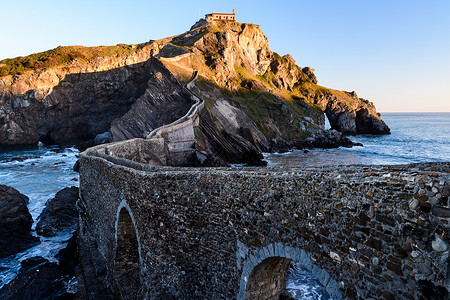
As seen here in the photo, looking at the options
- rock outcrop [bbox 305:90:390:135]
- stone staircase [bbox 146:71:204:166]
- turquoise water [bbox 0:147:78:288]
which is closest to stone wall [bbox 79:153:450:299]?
turquoise water [bbox 0:147:78:288]

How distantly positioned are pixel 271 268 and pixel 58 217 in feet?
62.7

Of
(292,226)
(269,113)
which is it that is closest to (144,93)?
(269,113)

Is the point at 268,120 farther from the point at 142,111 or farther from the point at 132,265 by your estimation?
the point at 132,265

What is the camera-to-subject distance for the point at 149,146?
26.5 meters

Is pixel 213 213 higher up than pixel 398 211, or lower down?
lower down

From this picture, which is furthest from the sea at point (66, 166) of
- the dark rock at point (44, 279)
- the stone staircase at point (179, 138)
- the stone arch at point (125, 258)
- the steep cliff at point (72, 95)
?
the stone staircase at point (179, 138)

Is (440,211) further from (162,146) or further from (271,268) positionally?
(162,146)

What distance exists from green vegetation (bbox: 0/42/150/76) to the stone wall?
5689 cm


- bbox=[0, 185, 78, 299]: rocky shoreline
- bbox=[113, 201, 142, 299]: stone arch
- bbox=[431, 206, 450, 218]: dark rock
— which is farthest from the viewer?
bbox=[0, 185, 78, 299]: rocky shoreline

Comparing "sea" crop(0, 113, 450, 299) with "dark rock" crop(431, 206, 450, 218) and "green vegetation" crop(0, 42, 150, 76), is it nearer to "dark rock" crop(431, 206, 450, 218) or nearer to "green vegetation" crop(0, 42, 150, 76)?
"dark rock" crop(431, 206, 450, 218)

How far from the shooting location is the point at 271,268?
24.7ft

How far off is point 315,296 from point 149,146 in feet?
66.0

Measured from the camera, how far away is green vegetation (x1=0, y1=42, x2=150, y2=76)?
55.1 meters

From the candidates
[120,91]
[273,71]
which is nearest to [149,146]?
[120,91]
